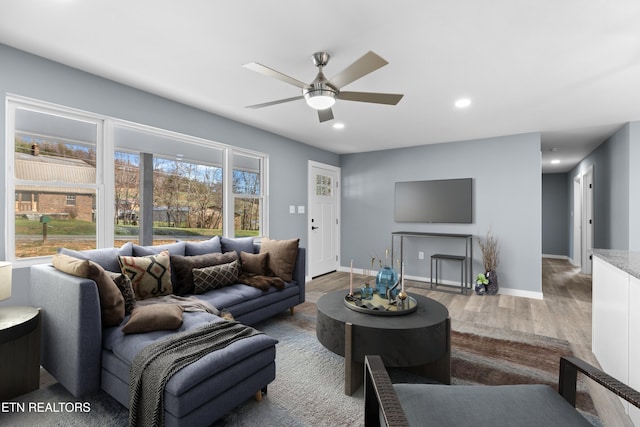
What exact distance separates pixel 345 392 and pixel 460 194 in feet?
12.9

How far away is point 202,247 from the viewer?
10.9 feet

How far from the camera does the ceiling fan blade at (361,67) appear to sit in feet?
5.93

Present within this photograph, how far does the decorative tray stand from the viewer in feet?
7.20

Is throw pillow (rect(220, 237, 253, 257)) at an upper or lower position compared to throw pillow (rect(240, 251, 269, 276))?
upper

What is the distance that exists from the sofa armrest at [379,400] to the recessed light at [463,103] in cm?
295

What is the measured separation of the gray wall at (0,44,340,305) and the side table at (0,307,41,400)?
591mm

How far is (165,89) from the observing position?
3.10m

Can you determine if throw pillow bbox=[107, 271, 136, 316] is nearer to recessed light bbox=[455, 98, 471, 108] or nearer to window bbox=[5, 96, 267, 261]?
window bbox=[5, 96, 267, 261]

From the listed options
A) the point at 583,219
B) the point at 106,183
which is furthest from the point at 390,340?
the point at 583,219

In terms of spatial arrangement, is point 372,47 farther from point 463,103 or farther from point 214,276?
point 214,276

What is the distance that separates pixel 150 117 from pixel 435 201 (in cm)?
427

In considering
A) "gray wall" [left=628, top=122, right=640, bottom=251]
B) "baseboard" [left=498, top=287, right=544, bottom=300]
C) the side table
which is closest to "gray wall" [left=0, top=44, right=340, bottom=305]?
the side table

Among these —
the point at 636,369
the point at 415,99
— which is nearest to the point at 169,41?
the point at 415,99

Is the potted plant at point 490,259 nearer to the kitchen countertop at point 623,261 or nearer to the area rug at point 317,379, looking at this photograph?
the area rug at point 317,379
